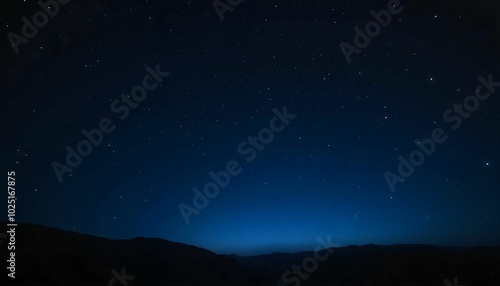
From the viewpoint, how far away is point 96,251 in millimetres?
14539

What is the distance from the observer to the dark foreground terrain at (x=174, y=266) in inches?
474

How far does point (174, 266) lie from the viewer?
15914 mm

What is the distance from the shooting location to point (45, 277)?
11.5 meters

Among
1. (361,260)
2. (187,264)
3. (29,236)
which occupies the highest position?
(29,236)

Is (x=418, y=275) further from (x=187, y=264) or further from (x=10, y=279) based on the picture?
(x=10, y=279)

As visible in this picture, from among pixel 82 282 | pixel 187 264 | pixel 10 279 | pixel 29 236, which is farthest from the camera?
pixel 187 264

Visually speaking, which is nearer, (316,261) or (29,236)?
(29,236)

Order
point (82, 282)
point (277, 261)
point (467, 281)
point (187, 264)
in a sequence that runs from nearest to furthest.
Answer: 1. point (82, 282)
2. point (467, 281)
3. point (187, 264)
4. point (277, 261)

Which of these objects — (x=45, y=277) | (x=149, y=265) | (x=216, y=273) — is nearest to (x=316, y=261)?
(x=216, y=273)

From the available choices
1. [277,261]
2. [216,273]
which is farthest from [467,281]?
[277,261]

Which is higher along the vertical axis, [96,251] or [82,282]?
[96,251]

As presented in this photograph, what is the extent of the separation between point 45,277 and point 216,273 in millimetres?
7775

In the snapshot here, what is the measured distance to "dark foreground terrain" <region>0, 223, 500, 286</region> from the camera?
1204cm

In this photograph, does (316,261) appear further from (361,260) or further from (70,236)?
(70,236)
